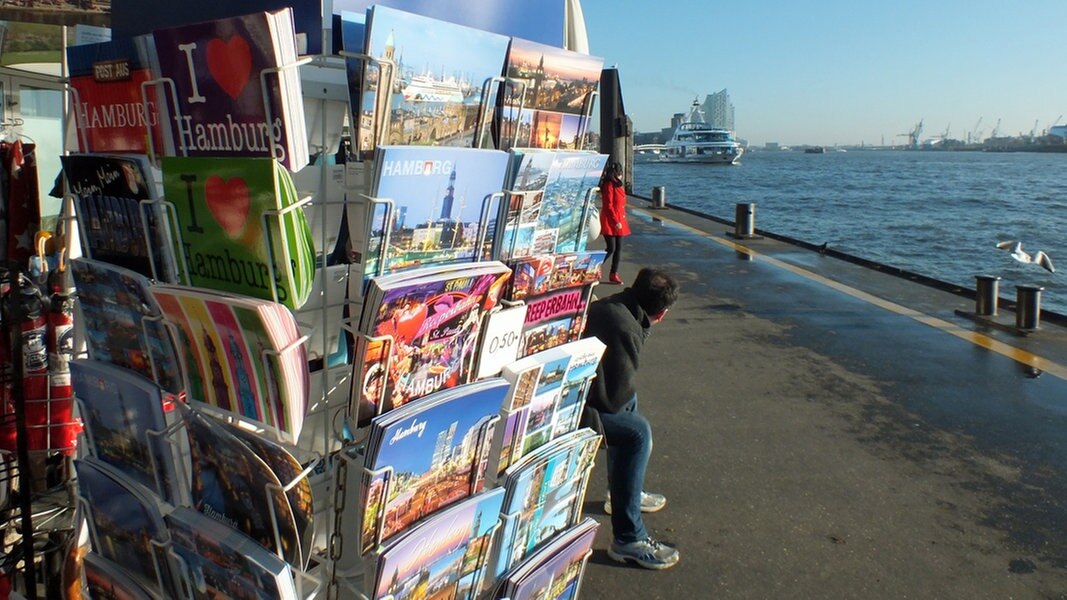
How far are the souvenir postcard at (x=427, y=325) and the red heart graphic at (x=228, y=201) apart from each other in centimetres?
32

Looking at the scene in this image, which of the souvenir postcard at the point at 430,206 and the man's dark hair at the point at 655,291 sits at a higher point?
the souvenir postcard at the point at 430,206

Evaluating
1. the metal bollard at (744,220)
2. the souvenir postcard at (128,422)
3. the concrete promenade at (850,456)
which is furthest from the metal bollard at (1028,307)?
the souvenir postcard at (128,422)

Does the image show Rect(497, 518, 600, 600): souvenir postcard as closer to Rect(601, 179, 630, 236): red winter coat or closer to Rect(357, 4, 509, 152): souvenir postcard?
Rect(357, 4, 509, 152): souvenir postcard

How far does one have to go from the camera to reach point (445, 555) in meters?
2.28

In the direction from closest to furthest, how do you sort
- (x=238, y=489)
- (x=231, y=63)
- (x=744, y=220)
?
(x=231, y=63), (x=238, y=489), (x=744, y=220)

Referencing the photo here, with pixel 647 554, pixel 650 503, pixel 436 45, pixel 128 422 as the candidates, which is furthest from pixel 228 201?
pixel 650 503

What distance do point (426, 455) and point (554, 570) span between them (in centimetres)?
92

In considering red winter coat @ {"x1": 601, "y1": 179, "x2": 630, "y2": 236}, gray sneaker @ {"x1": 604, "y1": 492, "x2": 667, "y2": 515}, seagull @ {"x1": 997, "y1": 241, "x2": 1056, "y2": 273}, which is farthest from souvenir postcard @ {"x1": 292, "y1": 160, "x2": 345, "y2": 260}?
seagull @ {"x1": 997, "y1": 241, "x2": 1056, "y2": 273}

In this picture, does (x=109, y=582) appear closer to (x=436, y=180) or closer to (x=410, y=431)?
(x=410, y=431)

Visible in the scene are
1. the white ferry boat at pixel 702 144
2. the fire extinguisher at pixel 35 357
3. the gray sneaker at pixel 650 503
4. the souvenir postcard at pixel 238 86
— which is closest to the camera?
the souvenir postcard at pixel 238 86

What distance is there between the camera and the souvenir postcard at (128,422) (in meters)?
2.20

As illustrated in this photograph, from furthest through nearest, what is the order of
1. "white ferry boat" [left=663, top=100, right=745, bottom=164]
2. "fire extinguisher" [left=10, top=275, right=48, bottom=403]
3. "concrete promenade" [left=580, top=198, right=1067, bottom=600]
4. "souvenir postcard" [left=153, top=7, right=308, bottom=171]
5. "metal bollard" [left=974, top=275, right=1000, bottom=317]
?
"white ferry boat" [left=663, top=100, right=745, bottom=164], "metal bollard" [left=974, top=275, right=1000, bottom=317], "concrete promenade" [left=580, top=198, right=1067, bottom=600], "fire extinguisher" [left=10, top=275, right=48, bottom=403], "souvenir postcard" [left=153, top=7, right=308, bottom=171]

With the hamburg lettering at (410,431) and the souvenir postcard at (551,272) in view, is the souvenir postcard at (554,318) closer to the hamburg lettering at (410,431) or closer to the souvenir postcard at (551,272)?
the souvenir postcard at (551,272)

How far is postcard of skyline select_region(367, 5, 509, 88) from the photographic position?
1829 millimetres
